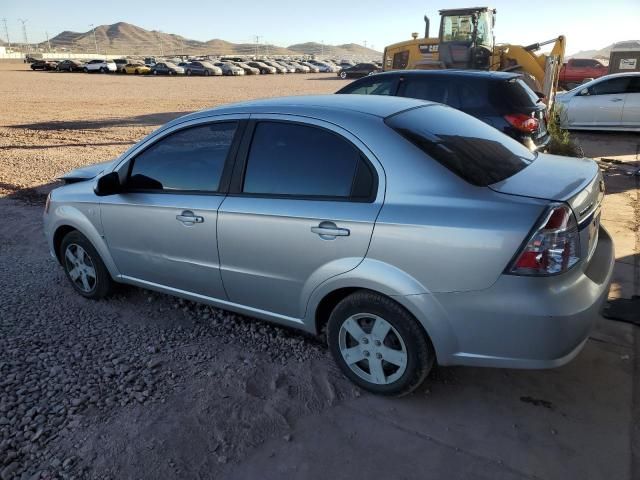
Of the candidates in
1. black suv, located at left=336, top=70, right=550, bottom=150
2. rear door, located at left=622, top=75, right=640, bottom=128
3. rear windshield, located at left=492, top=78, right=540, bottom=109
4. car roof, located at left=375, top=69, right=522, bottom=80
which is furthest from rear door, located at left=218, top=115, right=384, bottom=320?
rear door, located at left=622, top=75, right=640, bottom=128

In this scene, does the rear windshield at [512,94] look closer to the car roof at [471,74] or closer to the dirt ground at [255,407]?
the car roof at [471,74]

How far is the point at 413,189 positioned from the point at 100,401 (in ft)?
7.10

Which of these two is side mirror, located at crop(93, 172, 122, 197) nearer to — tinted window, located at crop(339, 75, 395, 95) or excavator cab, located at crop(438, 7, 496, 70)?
tinted window, located at crop(339, 75, 395, 95)

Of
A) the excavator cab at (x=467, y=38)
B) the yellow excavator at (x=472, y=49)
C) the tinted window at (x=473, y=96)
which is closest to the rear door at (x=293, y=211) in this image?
the tinted window at (x=473, y=96)

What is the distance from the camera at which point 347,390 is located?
3125 mm

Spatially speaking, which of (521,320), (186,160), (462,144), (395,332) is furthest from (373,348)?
(186,160)

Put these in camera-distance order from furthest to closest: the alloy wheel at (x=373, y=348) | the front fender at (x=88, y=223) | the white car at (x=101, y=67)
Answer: the white car at (x=101, y=67) → the front fender at (x=88, y=223) → the alloy wheel at (x=373, y=348)

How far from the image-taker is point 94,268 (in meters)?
4.27

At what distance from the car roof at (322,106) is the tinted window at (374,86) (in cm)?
463

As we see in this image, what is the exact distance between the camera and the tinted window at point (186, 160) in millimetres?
3447

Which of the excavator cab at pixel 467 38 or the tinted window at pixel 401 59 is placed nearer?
the excavator cab at pixel 467 38

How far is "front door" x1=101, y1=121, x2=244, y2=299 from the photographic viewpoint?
342 cm

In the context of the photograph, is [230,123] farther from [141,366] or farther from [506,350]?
[506,350]

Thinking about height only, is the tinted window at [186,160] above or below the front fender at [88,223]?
above
